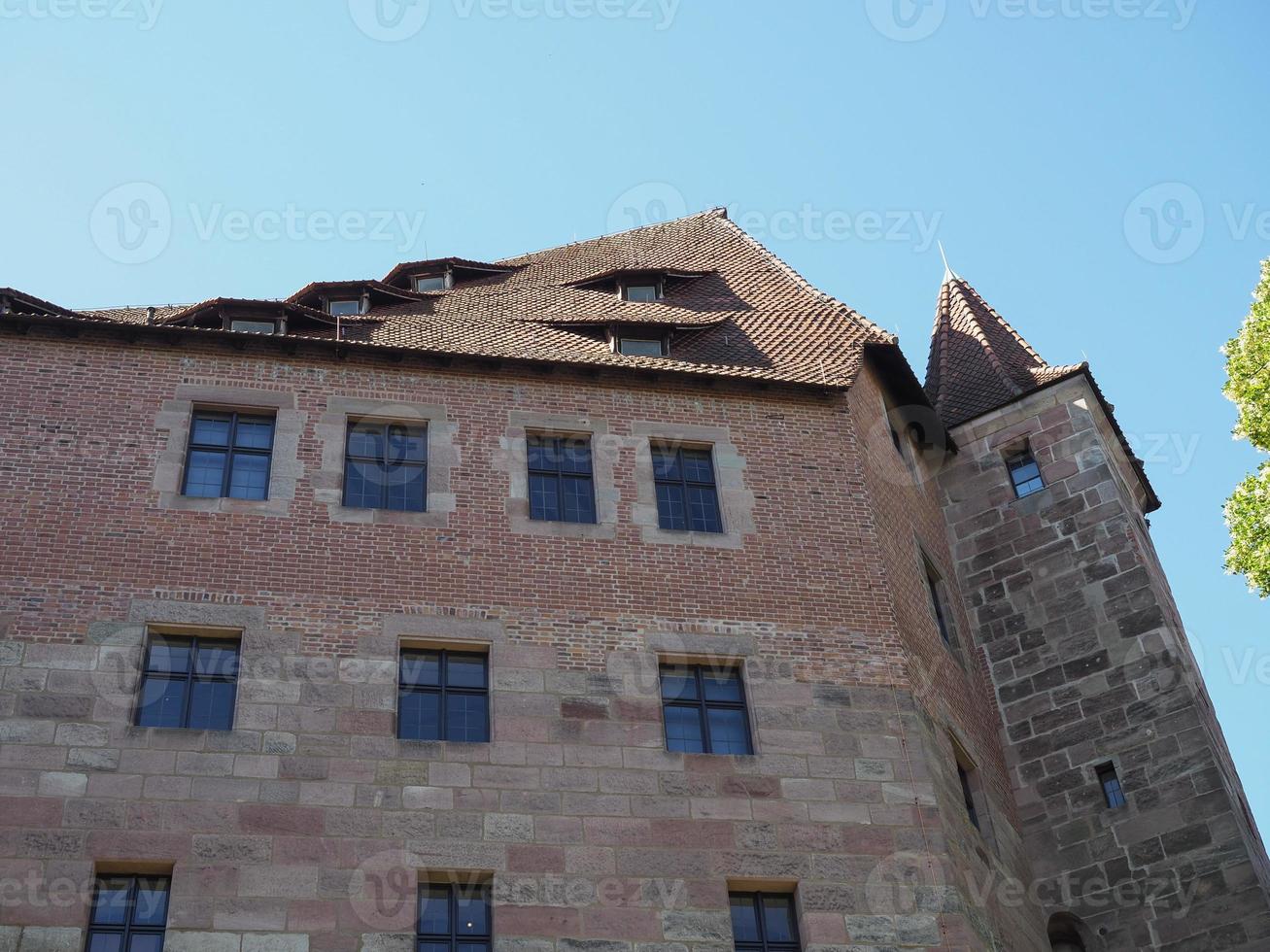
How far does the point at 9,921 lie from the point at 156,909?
1498 mm

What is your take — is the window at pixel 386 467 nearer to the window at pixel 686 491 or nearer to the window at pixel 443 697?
the window at pixel 443 697

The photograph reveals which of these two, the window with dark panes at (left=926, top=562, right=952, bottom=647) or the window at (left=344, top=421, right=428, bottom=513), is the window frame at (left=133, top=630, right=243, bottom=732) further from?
the window with dark panes at (left=926, top=562, right=952, bottom=647)

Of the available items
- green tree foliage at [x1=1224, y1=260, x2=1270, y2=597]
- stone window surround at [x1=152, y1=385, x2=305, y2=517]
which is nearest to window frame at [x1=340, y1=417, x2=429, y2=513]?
stone window surround at [x1=152, y1=385, x2=305, y2=517]

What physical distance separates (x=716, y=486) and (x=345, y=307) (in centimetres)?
811

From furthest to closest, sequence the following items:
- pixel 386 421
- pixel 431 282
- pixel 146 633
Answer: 1. pixel 431 282
2. pixel 386 421
3. pixel 146 633

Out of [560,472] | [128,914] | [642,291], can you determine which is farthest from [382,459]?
[642,291]

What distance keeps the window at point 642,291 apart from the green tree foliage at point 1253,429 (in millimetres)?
9476

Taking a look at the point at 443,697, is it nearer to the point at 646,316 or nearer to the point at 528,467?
the point at 528,467

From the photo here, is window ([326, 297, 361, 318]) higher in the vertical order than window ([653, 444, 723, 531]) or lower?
higher

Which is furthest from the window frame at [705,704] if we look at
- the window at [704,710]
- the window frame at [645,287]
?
the window frame at [645,287]

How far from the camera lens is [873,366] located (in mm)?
28844

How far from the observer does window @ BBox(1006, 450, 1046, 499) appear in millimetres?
30016

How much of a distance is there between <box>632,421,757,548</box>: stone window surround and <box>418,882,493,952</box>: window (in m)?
5.82

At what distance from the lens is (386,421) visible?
2466 centimetres
